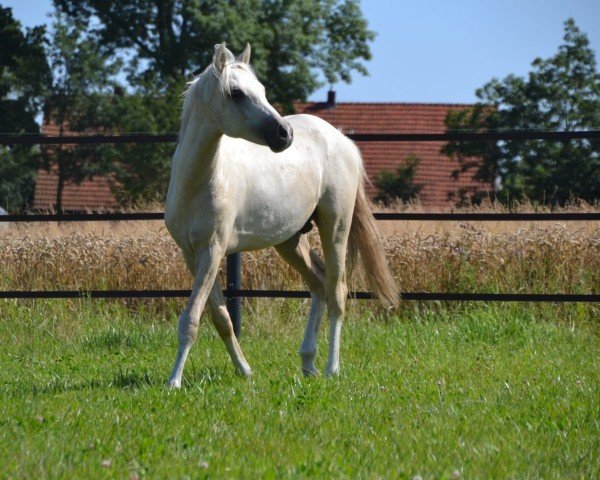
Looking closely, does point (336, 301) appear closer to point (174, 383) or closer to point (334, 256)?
point (334, 256)

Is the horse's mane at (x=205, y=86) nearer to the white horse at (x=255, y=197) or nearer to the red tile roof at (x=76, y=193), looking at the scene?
the white horse at (x=255, y=197)

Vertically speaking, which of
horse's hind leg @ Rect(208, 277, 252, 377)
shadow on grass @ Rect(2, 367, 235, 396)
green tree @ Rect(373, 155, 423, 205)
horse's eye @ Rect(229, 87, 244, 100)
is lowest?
green tree @ Rect(373, 155, 423, 205)

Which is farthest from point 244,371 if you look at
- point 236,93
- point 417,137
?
point 417,137

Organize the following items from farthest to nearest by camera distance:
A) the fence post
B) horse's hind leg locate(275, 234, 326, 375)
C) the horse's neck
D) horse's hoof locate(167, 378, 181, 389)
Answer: the fence post
horse's hind leg locate(275, 234, 326, 375)
the horse's neck
horse's hoof locate(167, 378, 181, 389)

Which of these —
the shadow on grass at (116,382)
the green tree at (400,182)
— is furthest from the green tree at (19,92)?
the shadow on grass at (116,382)

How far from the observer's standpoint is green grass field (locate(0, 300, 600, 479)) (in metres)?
3.61

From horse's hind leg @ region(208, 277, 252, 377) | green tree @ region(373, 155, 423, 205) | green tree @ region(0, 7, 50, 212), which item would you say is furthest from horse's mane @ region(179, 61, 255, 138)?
green tree @ region(0, 7, 50, 212)

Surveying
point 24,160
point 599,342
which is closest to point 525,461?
point 599,342

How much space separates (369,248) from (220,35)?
31.7 metres

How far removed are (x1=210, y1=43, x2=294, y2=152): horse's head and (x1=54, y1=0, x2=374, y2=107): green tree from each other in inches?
1238

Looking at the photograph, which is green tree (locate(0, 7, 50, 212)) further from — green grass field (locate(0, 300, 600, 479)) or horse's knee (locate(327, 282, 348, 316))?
horse's knee (locate(327, 282, 348, 316))

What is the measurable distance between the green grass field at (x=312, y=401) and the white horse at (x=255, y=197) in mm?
434

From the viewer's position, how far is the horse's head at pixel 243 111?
17.0 ft

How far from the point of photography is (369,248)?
6633 millimetres
